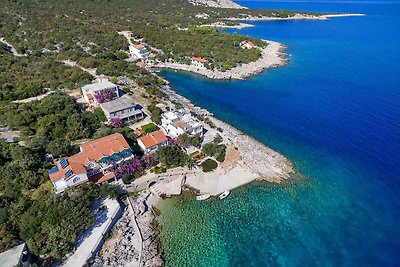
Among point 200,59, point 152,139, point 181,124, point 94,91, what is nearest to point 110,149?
point 152,139

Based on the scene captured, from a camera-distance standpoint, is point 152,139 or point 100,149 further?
point 152,139

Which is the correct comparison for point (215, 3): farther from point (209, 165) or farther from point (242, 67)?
point (209, 165)

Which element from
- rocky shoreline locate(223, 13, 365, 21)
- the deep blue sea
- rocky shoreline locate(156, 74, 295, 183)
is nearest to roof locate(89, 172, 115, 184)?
the deep blue sea

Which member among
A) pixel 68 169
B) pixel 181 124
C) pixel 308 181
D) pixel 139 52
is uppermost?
pixel 68 169

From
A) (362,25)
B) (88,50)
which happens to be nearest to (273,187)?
(88,50)

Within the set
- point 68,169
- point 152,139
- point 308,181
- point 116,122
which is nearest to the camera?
point 68,169

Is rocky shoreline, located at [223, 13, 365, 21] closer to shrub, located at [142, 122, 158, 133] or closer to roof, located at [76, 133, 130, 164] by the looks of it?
shrub, located at [142, 122, 158, 133]

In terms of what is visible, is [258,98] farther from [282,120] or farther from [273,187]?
[273,187]

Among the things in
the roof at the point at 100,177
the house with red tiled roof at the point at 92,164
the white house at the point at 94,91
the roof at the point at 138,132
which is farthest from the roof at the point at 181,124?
the white house at the point at 94,91

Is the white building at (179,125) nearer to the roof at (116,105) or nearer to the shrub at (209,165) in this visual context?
the shrub at (209,165)
